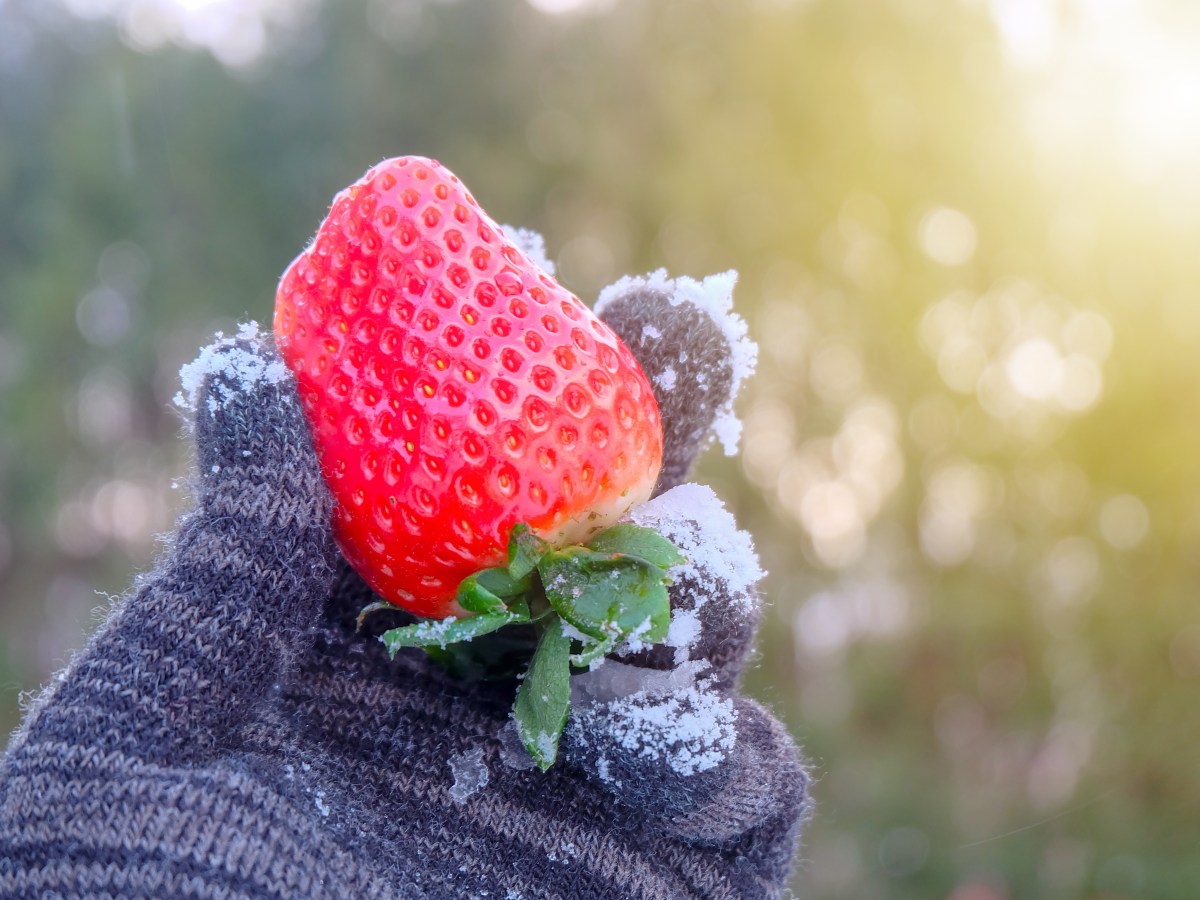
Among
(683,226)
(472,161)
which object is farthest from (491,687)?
(472,161)

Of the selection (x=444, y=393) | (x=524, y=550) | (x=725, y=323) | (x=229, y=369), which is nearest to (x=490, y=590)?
(x=524, y=550)

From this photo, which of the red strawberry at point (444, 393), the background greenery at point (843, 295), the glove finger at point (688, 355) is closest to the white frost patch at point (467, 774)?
the red strawberry at point (444, 393)

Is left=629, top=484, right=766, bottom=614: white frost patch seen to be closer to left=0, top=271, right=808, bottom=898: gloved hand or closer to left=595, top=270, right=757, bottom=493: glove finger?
left=0, top=271, right=808, bottom=898: gloved hand

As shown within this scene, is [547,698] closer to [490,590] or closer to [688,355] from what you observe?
[490,590]

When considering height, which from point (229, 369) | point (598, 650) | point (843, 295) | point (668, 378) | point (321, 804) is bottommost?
point (321, 804)

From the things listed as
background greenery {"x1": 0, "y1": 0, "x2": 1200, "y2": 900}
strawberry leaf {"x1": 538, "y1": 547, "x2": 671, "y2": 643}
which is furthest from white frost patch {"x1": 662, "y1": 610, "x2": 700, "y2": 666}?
background greenery {"x1": 0, "y1": 0, "x2": 1200, "y2": 900}

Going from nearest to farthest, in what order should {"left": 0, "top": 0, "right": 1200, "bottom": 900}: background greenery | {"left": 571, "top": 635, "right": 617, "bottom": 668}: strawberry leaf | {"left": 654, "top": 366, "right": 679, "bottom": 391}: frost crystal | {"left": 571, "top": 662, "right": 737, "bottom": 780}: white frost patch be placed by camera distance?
1. {"left": 571, "top": 635, "right": 617, "bottom": 668}: strawberry leaf
2. {"left": 571, "top": 662, "right": 737, "bottom": 780}: white frost patch
3. {"left": 654, "top": 366, "right": 679, "bottom": 391}: frost crystal
4. {"left": 0, "top": 0, "right": 1200, "bottom": 900}: background greenery

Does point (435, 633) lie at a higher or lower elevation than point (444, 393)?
lower
